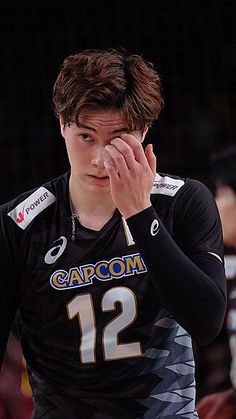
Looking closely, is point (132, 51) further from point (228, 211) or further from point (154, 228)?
point (154, 228)

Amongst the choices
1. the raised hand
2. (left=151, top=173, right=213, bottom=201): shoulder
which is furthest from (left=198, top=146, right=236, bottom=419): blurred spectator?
the raised hand

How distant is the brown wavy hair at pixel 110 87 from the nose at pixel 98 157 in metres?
0.08

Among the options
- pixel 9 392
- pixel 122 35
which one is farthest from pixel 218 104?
pixel 9 392

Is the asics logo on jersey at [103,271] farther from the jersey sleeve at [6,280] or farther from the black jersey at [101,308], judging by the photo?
the jersey sleeve at [6,280]

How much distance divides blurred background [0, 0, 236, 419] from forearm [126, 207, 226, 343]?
Result: 215cm

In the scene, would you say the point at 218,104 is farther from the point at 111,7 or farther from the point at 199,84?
the point at 111,7

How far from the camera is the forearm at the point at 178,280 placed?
65.4 inches

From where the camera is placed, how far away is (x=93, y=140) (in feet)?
5.91

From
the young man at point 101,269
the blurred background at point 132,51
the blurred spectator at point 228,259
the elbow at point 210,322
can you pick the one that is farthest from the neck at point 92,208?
the blurred background at point 132,51

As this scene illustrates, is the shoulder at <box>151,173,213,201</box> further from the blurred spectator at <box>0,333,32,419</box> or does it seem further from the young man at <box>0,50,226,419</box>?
the blurred spectator at <box>0,333,32,419</box>

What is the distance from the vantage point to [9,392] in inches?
144

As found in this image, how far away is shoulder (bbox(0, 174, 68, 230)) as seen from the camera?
1.95 metres

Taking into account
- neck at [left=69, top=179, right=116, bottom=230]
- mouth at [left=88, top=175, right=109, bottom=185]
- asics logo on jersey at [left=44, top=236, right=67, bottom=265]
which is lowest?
asics logo on jersey at [left=44, top=236, right=67, bottom=265]

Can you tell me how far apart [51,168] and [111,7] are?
850 mm
